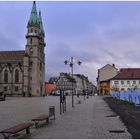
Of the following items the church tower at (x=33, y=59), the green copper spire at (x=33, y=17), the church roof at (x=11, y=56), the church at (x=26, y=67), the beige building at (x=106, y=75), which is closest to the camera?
the church at (x=26, y=67)

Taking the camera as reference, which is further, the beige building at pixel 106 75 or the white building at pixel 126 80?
the beige building at pixel 106 75

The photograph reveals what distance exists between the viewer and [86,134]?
14.8 m

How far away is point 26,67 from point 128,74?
124 feet

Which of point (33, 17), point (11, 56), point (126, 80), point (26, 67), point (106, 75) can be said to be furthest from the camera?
point (106, 75)

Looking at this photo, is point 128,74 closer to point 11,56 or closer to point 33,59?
point 33,59

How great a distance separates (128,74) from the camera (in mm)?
131500

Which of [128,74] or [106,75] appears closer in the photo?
[128,74]

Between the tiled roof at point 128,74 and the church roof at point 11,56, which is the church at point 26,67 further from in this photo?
the tiled roof at point 128,74

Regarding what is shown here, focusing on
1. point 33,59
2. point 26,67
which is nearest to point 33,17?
point 33,59

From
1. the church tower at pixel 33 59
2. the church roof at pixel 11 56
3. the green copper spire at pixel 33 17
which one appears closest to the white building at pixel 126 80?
the church tower at pixel 33 59

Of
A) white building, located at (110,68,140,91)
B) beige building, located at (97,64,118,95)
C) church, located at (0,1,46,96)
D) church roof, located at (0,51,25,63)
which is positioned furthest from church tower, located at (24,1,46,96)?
beige building, located at (97,64,118,95)

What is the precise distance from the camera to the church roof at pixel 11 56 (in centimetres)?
12950

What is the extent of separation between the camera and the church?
12644 centimetres

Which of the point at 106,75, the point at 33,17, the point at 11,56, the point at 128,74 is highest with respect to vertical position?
the point at 33,17
